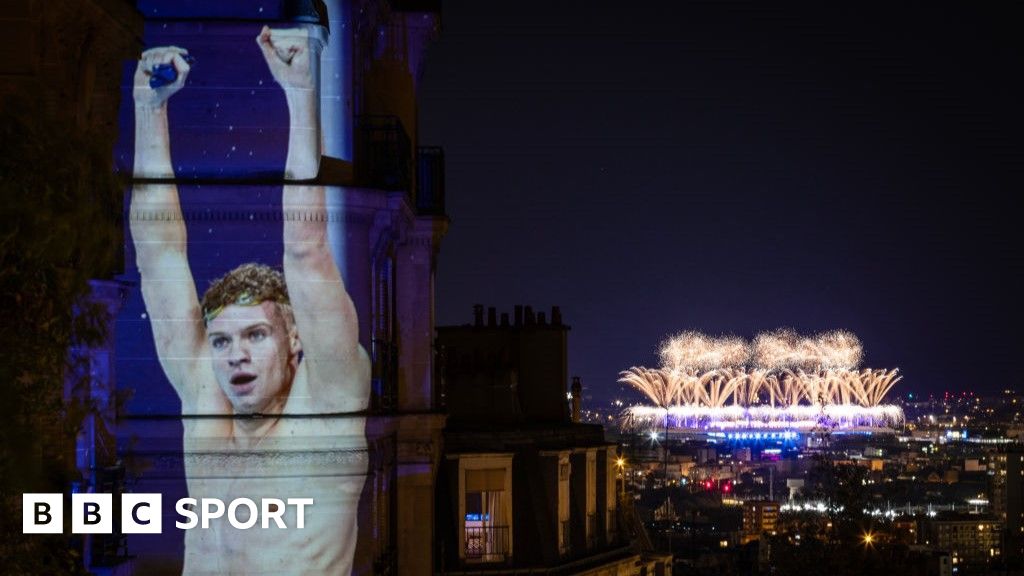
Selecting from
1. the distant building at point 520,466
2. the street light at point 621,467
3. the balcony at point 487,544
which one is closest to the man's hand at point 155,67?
the distant building at point 520,466

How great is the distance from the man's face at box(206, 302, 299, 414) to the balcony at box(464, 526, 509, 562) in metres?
8.85

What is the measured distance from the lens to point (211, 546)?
19.1m

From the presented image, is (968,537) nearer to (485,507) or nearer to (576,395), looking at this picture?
(576,395)

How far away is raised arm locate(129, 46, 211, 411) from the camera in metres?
19.2

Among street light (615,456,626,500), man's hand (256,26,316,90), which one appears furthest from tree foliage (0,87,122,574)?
street light (615,456,626,500)

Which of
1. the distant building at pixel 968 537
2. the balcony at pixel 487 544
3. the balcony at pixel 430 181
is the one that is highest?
the balcony at pixel 430 181

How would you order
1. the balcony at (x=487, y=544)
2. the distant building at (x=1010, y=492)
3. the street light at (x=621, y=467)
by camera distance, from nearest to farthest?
the balcony at (x=487, y=544), the street light at (x=621, y=467), the distant building at (x=1010, y=492)

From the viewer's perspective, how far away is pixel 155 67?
19.3m

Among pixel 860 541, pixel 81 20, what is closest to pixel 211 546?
pixel 81 20

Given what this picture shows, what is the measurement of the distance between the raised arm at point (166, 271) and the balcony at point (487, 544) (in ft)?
29.8

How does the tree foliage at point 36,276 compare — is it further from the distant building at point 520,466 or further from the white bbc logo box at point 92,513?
the distant building at point 520,466

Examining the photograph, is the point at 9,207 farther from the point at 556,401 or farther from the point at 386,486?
the point at 556,401

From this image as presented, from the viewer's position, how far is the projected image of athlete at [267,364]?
749 inches

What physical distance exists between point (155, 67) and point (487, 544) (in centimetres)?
1073
